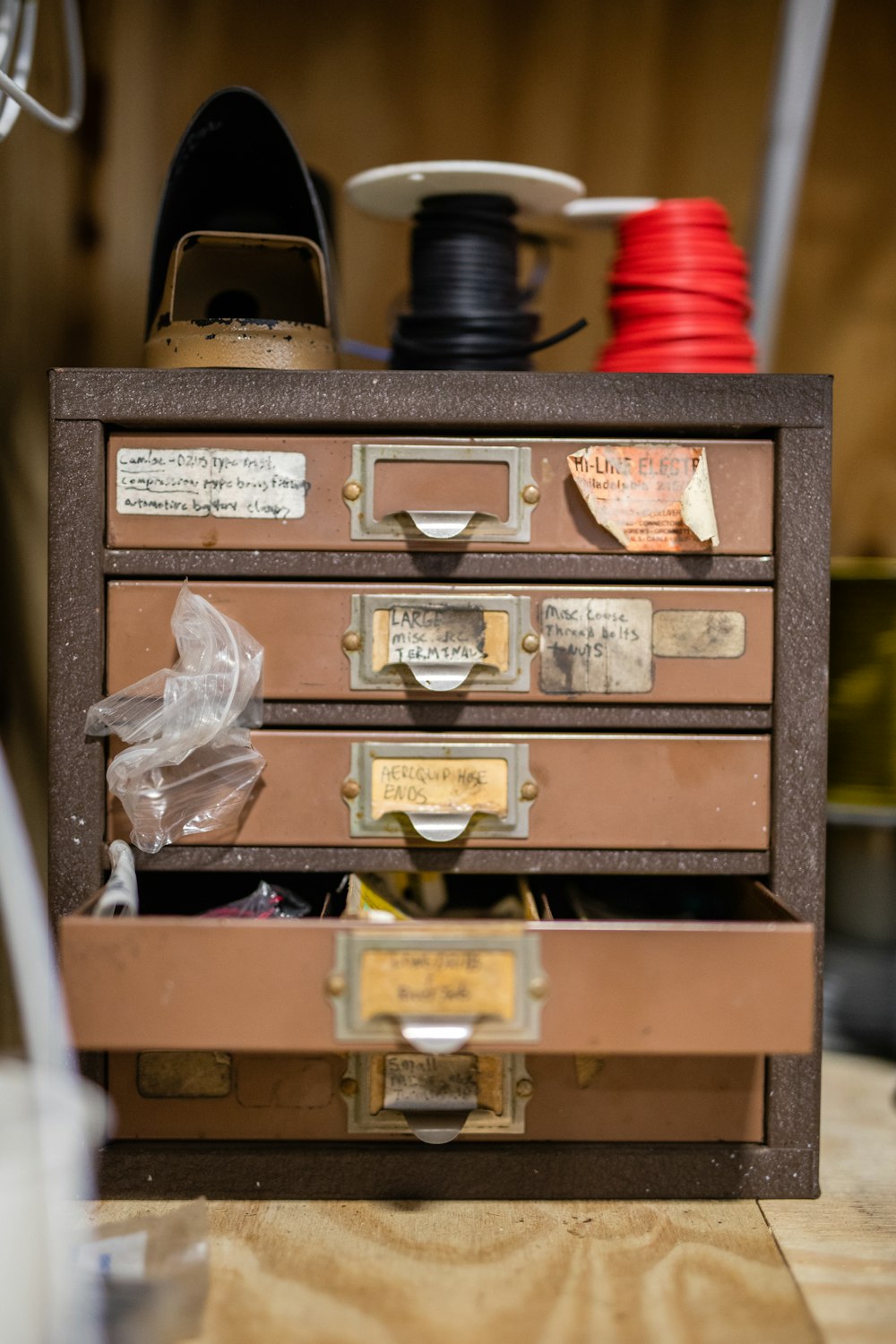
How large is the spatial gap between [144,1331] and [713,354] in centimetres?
97

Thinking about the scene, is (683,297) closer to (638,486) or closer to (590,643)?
(638,486)

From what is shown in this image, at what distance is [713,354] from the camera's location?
1069mm

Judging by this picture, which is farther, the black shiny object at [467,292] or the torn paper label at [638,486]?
the black shiny object at [467,292]

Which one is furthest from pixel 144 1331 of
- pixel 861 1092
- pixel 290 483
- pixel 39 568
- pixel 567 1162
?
pixel 39 568

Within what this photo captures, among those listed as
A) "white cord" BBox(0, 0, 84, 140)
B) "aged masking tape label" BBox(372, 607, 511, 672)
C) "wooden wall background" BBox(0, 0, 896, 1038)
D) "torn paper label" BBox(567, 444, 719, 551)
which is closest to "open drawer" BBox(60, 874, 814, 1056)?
"aged masking tape label" BBox(372, 607, 511, 672)

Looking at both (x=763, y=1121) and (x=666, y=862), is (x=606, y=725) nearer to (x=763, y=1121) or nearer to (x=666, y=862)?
(x=666, y=862)

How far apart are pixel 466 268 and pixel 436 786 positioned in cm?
55

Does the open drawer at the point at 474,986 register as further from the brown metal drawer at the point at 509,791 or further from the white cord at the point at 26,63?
the white cord at the point at 26,63

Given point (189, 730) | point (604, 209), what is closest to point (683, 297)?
point (604, 209)

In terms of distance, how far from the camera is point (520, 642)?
94cm

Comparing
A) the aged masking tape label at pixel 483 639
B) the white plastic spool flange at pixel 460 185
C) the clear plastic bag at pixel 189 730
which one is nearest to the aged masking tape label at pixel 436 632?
the aged masking tape label at pixel 483 639

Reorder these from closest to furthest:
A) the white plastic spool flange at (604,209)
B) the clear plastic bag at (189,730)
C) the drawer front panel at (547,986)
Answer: the drawer front panel at (547,986) → the clear plastic bag at (189,730) → the white plastic spool flange at (604,209)

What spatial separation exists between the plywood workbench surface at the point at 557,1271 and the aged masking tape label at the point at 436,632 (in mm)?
480

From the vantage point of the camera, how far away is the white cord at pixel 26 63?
1.04 m
